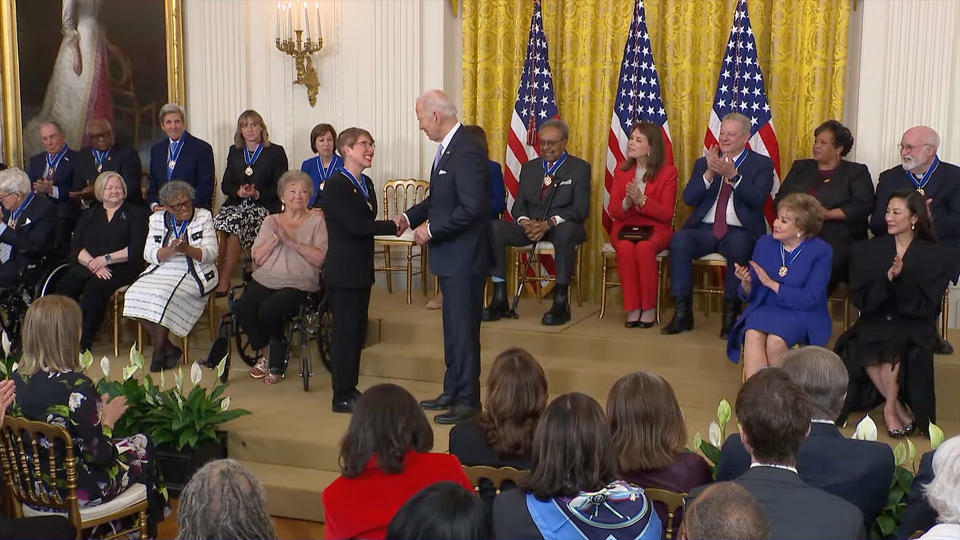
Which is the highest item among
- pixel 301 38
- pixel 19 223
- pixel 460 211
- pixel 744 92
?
pixel 301 38

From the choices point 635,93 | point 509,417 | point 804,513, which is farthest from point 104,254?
point 804,513

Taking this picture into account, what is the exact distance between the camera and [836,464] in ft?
11.6

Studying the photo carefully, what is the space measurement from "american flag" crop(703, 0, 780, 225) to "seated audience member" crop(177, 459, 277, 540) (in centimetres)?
584

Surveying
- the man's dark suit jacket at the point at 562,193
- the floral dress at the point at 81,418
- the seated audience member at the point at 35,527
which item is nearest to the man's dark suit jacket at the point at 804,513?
the seated audience member at the point at 35,527

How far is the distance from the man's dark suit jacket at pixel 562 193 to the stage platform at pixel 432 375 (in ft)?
2.38

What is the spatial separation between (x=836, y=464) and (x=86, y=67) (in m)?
8.25

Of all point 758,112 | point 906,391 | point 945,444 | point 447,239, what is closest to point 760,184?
point 758,112

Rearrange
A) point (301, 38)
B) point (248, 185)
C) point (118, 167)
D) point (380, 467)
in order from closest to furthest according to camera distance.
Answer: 1. point (380, 467)
2. point (248, 185)
3. point (118, 167)
4. point (301, 38)

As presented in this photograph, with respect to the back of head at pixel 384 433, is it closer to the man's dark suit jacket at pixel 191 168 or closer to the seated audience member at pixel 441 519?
the seated audience member at pixel 441 519

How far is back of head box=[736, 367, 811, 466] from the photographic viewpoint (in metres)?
3.04

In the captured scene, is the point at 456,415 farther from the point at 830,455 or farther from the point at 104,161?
the point at 104,161

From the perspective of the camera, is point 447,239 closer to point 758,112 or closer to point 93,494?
point 93,494

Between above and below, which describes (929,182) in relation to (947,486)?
above

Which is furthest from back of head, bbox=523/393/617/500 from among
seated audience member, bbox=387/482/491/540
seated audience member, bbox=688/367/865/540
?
seated audience member, bbox=387/482/491/540
